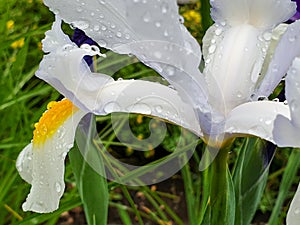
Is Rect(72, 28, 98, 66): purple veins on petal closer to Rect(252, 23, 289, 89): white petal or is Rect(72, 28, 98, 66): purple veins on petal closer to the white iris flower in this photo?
the white iris flower

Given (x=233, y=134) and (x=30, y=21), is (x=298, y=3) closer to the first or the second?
(x=233, y=134)

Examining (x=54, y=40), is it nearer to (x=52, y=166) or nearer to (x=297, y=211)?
(x=52, y=166)

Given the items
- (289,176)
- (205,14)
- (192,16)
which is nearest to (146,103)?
(205,14)

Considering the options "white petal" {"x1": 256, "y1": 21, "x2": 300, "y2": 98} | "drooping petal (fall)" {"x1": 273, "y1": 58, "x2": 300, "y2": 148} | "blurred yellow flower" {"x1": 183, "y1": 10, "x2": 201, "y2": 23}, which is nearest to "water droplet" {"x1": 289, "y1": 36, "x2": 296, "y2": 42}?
"white petal" {"x1": 256, "y1": 21, "x2": 300, "y2": 98}

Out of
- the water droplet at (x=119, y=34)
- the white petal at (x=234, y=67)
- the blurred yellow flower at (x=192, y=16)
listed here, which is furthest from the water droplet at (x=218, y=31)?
the blurred yellow flower at (x=192, y=16)

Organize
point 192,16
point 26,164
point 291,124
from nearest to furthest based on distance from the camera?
point 291,124 → point 26,164 → point 192,16

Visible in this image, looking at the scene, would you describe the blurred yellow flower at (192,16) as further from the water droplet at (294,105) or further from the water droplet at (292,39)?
the water droplet at (294,105)
